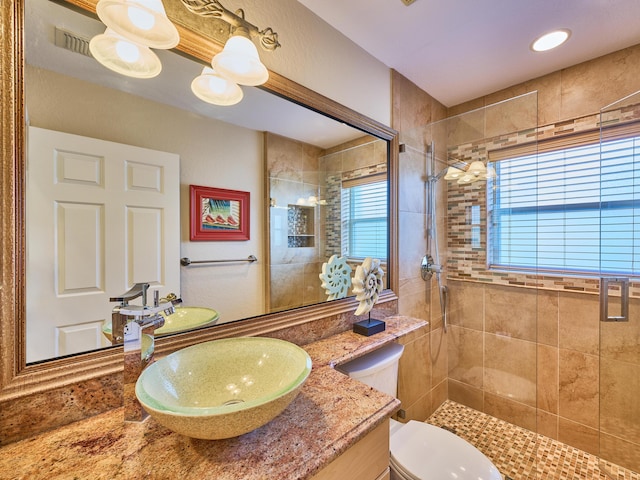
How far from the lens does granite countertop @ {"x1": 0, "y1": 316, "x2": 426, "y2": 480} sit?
557 mm

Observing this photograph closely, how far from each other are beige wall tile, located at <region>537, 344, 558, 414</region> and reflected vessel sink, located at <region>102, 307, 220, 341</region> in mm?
2153

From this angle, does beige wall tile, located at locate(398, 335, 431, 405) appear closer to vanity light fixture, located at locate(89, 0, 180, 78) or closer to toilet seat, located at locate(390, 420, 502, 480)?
toilet seat, located at locate(390, 420, 502, 480)

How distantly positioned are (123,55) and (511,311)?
2482mm

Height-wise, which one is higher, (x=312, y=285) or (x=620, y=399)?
(x=312, y=285)

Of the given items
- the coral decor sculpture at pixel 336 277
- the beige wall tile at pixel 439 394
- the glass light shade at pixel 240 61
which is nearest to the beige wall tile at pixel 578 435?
the beige wall tile at pixel 439 394

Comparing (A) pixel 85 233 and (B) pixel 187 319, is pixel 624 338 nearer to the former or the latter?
(B) pixel 187 319

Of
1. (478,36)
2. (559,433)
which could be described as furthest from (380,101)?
(559,433)

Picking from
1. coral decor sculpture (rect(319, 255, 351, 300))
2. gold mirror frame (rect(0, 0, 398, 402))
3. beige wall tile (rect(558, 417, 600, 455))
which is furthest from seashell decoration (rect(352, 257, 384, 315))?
beige wall tile (rect(558, 417, 600, 455))

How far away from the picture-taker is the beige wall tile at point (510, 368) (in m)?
1.85

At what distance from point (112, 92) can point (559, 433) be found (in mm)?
2983

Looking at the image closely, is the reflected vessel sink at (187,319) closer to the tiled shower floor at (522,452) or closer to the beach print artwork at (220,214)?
the beach print artwork at (220,214)

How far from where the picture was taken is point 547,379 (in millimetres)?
1836

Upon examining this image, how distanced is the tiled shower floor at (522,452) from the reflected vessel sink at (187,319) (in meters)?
1.92

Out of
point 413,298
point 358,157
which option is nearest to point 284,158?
point 358,157
